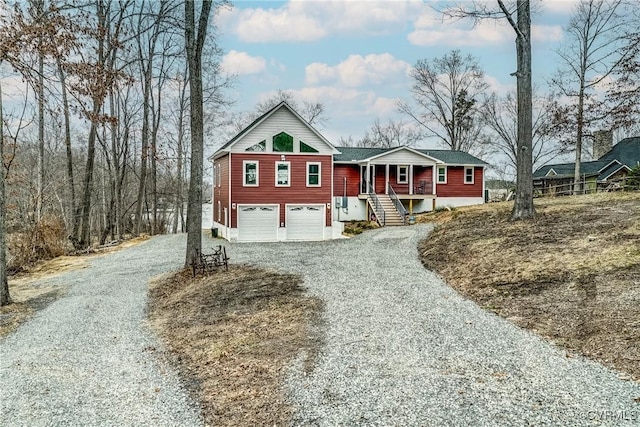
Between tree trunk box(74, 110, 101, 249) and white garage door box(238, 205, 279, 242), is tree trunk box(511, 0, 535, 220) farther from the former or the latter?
tree trunk box(74, 110, 101, 249)

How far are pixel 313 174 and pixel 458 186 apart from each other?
11.1m

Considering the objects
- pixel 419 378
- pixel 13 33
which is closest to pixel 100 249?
→ pixel 13 33

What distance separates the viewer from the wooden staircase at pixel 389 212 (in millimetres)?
25719

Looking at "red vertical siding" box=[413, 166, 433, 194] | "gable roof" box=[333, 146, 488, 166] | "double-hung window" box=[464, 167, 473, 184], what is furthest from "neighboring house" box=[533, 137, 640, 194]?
"red vertical siding" box=[413, 166, 433, 194]

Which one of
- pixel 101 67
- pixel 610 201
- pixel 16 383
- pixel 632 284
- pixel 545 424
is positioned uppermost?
pixel 101 67

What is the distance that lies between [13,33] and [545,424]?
1115 centimetres

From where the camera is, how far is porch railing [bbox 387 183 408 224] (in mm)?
25828

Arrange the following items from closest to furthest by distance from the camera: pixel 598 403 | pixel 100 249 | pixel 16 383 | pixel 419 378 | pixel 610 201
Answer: pixel 598 403 < pixel 419 378 < pixel 16 383 < pixel 610 201 < pixel 100 249

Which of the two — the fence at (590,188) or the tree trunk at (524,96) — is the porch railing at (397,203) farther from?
the tree trunk at (524,96)

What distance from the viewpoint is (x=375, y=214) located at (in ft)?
87.1

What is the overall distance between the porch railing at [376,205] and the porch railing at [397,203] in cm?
90

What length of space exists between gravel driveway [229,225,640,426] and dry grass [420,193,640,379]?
0.52 meters

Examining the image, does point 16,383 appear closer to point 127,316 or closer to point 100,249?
point 127,316

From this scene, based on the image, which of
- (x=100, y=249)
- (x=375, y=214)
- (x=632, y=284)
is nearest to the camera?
(x=632, y=284)
